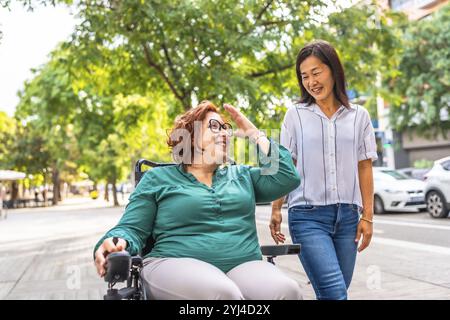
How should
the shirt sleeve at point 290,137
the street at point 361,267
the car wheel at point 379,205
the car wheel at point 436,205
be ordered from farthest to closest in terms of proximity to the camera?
the car wheel at point 379,205
the car wheel at point 436,205
the street at point 361,267
the shirt sleeve at point 290,137

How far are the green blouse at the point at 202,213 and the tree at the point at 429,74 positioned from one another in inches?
988

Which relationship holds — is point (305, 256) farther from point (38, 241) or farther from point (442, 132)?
point (442, 132)

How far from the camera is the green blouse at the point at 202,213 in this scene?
2357 mm

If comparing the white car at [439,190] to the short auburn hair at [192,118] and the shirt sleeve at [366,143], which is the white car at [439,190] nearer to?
the shirt sleeve at [366,143]

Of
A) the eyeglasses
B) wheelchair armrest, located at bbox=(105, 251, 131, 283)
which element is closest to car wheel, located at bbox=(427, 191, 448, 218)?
the eyeglasses

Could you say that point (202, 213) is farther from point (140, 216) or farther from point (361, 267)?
point (361, 267)

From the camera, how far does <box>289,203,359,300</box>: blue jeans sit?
8.28ft

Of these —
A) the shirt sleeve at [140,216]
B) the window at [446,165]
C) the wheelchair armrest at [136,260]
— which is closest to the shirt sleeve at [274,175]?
the shirt sleeve at [140,216]

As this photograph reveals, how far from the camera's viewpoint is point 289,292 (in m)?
2.13

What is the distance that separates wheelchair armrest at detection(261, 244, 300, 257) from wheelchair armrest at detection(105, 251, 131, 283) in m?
0.75

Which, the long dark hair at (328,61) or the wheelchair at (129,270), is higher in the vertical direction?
the long dark hair at (328,61)

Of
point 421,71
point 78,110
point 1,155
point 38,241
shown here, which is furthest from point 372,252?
point 1,155

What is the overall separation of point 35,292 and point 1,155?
39050 millimetres

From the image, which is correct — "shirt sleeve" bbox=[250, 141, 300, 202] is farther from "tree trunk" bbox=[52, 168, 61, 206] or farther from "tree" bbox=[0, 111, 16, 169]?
"tree" bbox=[0, 111, 16, 169]
